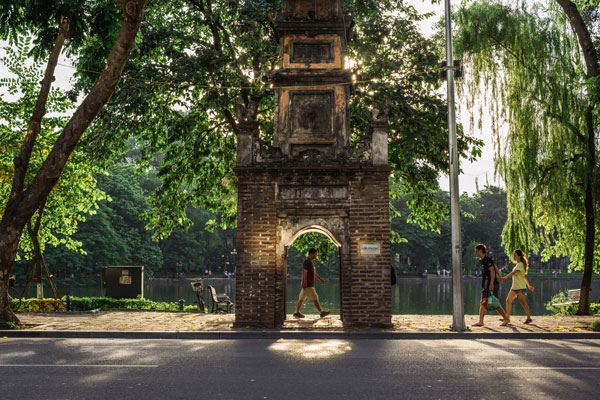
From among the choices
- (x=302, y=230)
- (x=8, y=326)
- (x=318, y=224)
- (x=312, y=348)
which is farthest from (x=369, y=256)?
(x=8, y=326)

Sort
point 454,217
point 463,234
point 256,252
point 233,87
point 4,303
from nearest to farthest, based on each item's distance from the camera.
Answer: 1. point 4,303
2. point 454,217
3. point 256,252
4. point 233,87
5. point 463,234

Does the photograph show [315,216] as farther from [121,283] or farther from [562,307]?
[121,283]

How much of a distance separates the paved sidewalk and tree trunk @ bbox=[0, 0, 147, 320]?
180cm

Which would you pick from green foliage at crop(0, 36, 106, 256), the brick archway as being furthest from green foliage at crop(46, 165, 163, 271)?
the brick archway

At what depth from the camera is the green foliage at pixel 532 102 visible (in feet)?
62.8

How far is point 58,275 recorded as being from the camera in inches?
2405

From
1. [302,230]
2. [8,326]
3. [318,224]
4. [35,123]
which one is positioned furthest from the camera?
[302,230]

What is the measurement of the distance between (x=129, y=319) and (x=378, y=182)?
26.1ft

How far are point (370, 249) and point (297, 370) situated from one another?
6482 mm

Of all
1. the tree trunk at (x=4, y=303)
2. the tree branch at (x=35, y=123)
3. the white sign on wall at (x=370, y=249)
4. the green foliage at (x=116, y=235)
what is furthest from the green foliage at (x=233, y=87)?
the green foliage at (x=116, y=235)

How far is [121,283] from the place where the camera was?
928 inches

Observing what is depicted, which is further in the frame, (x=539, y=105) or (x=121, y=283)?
(x=121, y=283)

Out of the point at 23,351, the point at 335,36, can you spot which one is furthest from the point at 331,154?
the point at 23,351

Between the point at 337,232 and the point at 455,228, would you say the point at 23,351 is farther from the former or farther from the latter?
the point at 455,228
